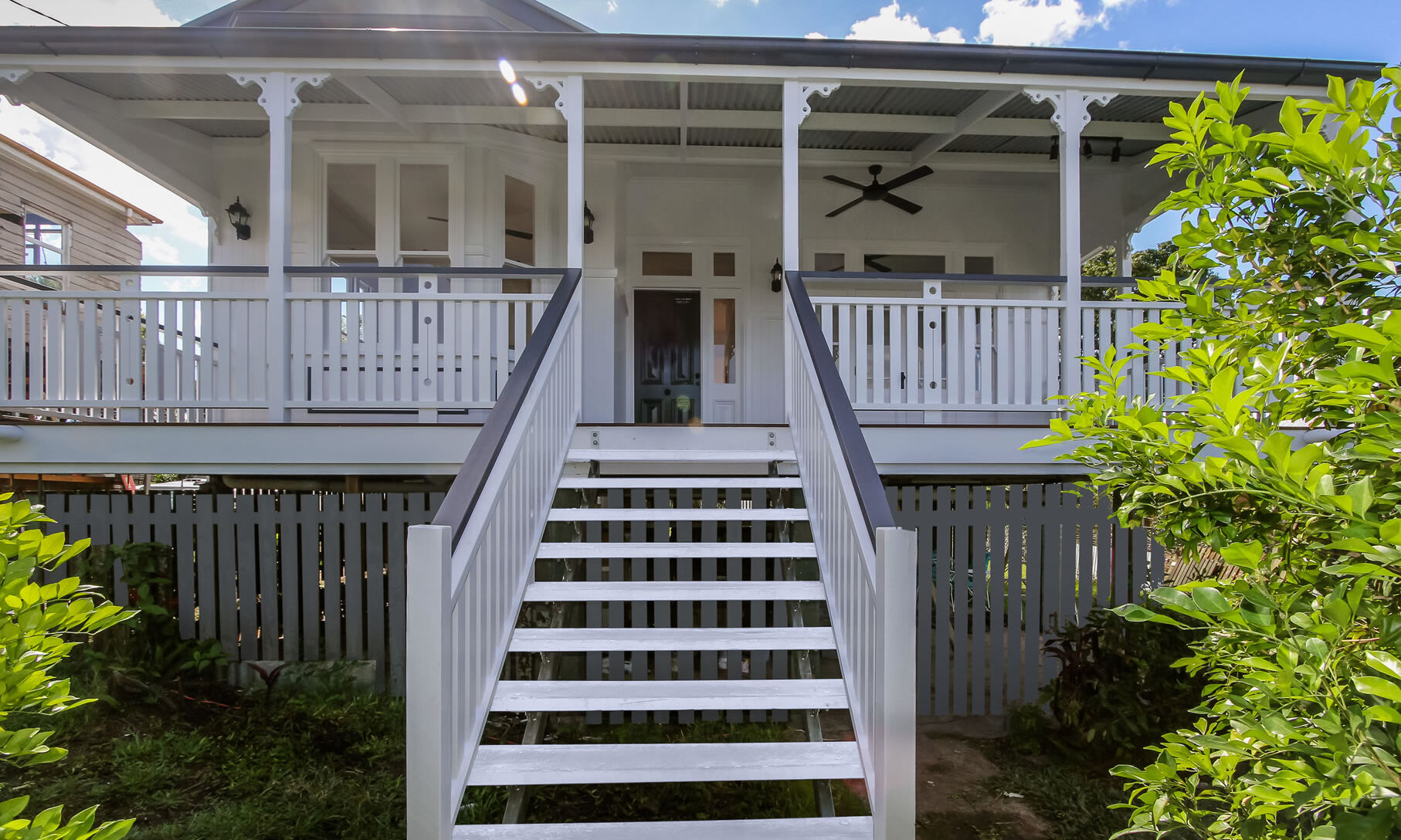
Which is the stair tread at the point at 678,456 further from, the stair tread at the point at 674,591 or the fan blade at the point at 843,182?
the fan blade at the point at 843,182

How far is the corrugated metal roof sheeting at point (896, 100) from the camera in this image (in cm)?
547

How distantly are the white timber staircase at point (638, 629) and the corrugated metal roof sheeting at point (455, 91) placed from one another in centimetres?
242

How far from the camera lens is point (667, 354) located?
23.7 feet

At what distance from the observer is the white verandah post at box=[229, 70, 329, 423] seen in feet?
14.2

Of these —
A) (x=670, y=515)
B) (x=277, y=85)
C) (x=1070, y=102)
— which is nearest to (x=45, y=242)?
(x=277, y=85)

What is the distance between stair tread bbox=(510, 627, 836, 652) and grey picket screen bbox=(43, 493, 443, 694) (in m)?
2.00

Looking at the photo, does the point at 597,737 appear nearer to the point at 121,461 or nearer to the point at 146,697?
the point at 146,697

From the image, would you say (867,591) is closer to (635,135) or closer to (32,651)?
(32,651)

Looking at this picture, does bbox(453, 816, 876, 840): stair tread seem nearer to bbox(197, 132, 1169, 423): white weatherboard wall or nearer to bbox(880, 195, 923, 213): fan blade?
bbox(197, 132, 1169, 423): white weatherboard wall

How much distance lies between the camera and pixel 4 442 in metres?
4.02

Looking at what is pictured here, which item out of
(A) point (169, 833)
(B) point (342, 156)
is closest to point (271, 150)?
(B) point (342, 156)

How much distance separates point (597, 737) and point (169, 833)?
6.64 ft

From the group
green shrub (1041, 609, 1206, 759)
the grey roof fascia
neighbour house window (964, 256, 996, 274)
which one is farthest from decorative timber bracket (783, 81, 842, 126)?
green shrub (1041, 609, 1206, 759)

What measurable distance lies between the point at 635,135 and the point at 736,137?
3.14 feet
